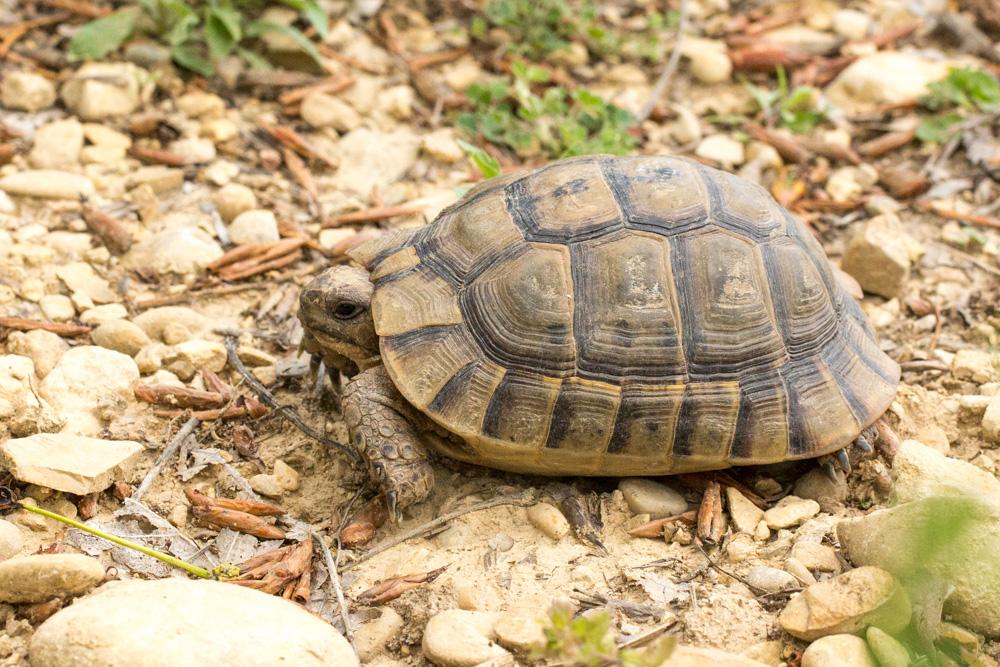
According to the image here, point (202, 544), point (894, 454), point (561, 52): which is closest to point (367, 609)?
point (202, 544)

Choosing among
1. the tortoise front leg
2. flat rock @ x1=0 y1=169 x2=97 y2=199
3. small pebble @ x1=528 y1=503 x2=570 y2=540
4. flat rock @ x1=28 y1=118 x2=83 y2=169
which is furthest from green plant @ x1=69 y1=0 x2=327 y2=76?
small pebble @ x1=528 y1=503 x2=570 y2=540

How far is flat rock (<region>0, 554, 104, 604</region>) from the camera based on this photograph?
2.85 metres

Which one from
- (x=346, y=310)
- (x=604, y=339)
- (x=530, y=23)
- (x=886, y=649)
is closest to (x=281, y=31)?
(x=530, y=23)

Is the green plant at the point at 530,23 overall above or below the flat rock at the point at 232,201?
above

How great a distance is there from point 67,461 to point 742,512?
2.40 metres

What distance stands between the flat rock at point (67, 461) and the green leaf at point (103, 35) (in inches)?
116

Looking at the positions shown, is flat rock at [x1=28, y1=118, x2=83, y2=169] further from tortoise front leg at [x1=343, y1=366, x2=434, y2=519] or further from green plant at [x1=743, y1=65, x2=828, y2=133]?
green plant at [x1=743, y1=65, x2=828, y2=133]

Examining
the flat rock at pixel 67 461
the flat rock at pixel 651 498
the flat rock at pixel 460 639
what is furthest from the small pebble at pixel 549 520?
the flat rock at pixel 67 461

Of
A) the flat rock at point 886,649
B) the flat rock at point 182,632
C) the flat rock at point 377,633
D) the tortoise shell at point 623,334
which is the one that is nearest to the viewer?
the flat rock at point 182,632

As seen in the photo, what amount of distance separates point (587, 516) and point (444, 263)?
1089 millimetres

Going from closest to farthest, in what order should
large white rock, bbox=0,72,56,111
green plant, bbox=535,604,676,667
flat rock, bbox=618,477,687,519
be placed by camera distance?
green plant, bbox=535,604,676,667 < flat rock, bbox=618,477,687,519 < large white rock, bbox=0,72,56,111

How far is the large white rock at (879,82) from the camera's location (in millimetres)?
6258

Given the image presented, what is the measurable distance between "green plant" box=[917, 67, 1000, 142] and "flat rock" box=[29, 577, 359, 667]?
4838 mm

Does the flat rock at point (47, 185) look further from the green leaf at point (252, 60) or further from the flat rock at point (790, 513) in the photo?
the flat rock at point (790, 513)
